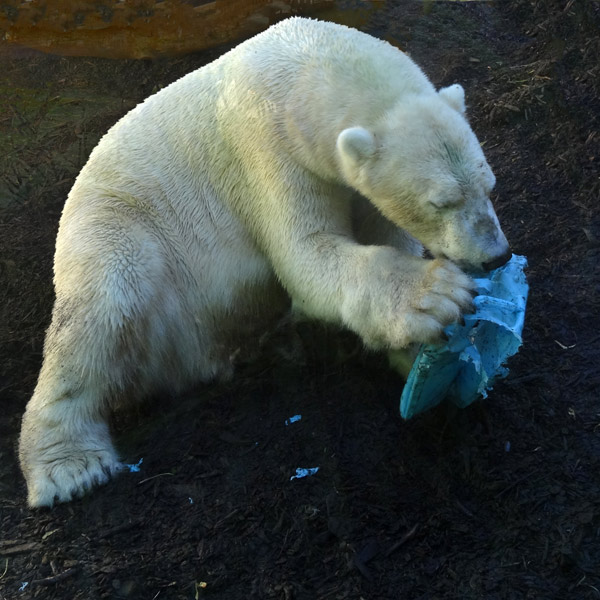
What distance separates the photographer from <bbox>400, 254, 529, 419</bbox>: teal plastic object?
9.75ft

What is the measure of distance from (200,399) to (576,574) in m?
2.11

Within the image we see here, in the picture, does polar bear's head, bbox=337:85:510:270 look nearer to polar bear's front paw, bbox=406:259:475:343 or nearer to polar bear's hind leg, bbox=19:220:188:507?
polar bear's front paw, bbox=406:259:475:343

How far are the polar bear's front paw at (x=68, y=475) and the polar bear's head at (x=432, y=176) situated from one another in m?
1.87

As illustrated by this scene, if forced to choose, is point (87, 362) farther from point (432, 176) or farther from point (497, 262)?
point (497, 262)

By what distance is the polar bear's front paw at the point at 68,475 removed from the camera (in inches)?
142

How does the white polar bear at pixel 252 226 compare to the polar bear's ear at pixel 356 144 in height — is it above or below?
below

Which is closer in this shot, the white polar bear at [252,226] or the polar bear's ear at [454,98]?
the white polar bear at [252,226]

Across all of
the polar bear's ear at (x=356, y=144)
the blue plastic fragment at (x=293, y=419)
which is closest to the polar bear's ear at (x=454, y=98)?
the polar bear's ear at (x=356, y=144)

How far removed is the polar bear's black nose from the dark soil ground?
2.73 ft

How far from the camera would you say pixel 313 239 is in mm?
3521

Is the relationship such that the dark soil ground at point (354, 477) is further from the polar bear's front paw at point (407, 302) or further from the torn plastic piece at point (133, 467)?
the polar bear's front paw at point (407, 302)

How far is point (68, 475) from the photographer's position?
364cm

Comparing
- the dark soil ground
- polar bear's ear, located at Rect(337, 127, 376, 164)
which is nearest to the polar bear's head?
polar bear's ear, located at Rect(337, 127, 376, 164)

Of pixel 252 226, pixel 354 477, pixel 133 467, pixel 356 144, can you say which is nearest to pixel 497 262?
pixel 356 144
